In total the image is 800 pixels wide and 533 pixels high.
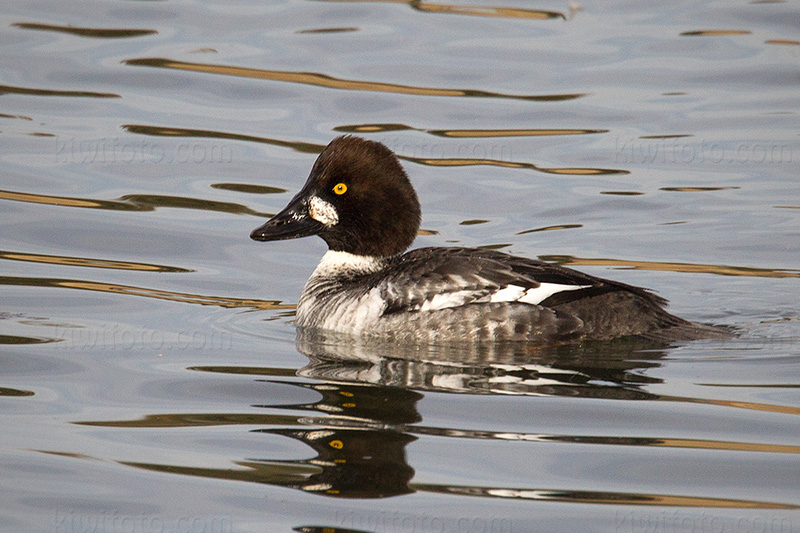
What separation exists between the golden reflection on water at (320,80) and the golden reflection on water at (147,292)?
20.2 ft

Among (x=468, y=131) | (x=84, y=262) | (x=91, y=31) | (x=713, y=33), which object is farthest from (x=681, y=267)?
(x=91, y=31)

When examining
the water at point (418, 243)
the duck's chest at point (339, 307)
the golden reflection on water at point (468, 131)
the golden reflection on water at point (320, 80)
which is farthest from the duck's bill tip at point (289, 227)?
the golden reflection on water at point (320, 80)

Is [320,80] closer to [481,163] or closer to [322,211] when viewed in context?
[481,163]

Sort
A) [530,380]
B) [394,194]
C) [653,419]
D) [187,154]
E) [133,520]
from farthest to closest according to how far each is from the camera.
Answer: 1. [187,154]
2. [394,194]
3. [530,380]
4. [653,419]
5. [133,520]

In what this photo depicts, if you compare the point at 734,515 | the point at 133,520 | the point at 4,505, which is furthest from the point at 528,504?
the point at 4,505

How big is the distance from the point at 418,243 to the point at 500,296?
313 cm

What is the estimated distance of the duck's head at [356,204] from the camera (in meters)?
8.62

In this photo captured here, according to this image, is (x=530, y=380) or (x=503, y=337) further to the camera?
(x=503, y=337)

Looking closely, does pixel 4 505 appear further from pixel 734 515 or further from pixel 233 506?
pixel 734 515

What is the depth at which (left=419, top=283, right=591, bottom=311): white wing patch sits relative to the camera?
796 centimetres

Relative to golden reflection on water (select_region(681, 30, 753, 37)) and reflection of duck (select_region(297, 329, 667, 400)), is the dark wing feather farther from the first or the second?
golden reflection on water (select_region(681, 30, 753, 37))

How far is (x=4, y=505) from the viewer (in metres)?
5.69

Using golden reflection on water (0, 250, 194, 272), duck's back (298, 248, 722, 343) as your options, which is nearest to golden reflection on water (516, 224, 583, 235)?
duck's back (298, 248, 722, 343)

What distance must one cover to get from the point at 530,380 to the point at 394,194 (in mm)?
2024
